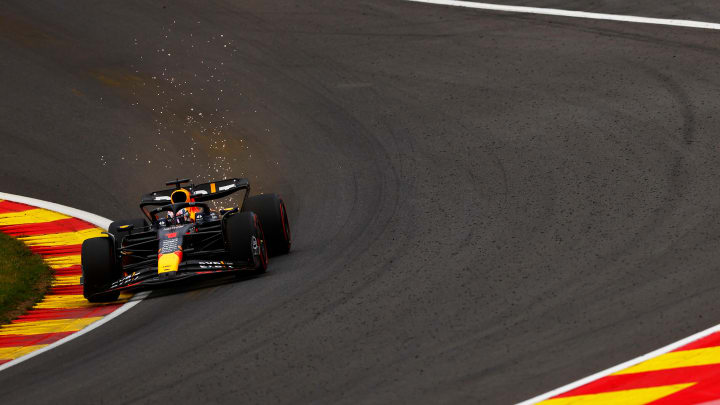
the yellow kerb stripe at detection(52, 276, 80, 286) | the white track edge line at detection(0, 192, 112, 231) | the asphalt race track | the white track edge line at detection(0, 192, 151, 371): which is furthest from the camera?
the white track edge line at detection(0, 192, 112, 231)

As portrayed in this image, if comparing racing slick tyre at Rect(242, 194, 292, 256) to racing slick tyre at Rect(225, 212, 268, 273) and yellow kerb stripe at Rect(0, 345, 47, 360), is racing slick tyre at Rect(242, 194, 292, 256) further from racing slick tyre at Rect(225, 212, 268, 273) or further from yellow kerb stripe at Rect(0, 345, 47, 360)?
yellow kerb stripe at Rect(0, 345, 47, 360)

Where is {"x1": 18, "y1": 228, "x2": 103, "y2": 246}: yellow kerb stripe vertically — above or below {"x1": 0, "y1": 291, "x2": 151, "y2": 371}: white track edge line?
above

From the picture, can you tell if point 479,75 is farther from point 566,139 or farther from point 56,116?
point 56,116

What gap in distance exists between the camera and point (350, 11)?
2005 centimetres

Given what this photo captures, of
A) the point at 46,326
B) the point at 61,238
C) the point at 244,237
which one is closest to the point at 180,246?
the point at 244,237

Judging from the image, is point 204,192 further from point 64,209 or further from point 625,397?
point 625,397

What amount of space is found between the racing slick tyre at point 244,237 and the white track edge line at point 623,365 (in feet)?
14.5

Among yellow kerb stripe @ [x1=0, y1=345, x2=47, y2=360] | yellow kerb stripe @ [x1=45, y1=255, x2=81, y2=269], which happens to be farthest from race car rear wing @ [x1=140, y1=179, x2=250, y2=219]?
yellow kerb stripe @ [x1=0, y1=345, x2=47, y2=360]

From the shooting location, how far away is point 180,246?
36.2 ft

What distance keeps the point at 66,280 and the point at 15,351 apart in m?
2.22

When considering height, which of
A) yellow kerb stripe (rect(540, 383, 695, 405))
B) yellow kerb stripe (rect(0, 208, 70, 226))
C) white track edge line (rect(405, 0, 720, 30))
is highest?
white track edge line (rect(405, 0, 720, 30))

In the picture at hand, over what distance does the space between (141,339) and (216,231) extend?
1915mm

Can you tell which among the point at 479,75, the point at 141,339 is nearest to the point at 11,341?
the point at 141,339

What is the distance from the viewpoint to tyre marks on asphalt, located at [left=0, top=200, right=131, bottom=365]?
33.6 ft
